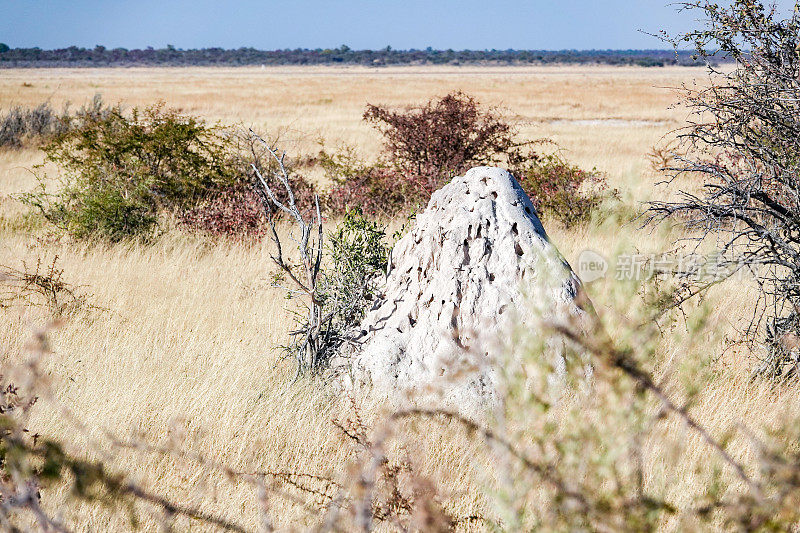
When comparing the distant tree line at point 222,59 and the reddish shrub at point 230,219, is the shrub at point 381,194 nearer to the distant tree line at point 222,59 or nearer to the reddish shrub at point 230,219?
the reddish shrub at point 230,219

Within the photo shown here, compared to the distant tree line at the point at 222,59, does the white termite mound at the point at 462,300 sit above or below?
below

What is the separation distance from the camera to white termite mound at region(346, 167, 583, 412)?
387 centimetres

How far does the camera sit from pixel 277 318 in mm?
5508

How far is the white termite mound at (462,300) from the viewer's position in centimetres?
387

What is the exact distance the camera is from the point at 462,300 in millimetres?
4047

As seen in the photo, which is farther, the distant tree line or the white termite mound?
the distant tree line

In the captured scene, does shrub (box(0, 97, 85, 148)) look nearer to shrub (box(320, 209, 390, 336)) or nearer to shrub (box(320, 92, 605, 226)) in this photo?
shrub (box(320, 92, 605, 226))

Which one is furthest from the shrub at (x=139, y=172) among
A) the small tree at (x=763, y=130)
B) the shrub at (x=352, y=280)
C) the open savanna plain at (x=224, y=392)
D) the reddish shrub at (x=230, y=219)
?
the small tree at (x=763, y=130)

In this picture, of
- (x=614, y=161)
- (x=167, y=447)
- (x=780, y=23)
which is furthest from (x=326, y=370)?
(x=614, y=161)

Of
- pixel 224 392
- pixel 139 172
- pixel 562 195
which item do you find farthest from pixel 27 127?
pixel 224 392

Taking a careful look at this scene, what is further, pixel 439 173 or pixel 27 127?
pixel 27 127

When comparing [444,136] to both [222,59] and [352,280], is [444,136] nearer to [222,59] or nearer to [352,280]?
[352,280]

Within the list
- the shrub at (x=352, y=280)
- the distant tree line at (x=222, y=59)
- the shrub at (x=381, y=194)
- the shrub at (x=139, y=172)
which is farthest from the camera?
the distant tree line at (x=222, y=59)

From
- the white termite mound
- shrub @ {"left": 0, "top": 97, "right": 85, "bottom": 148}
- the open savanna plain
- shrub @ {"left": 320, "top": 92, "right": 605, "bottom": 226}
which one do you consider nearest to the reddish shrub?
the open savanna plain
